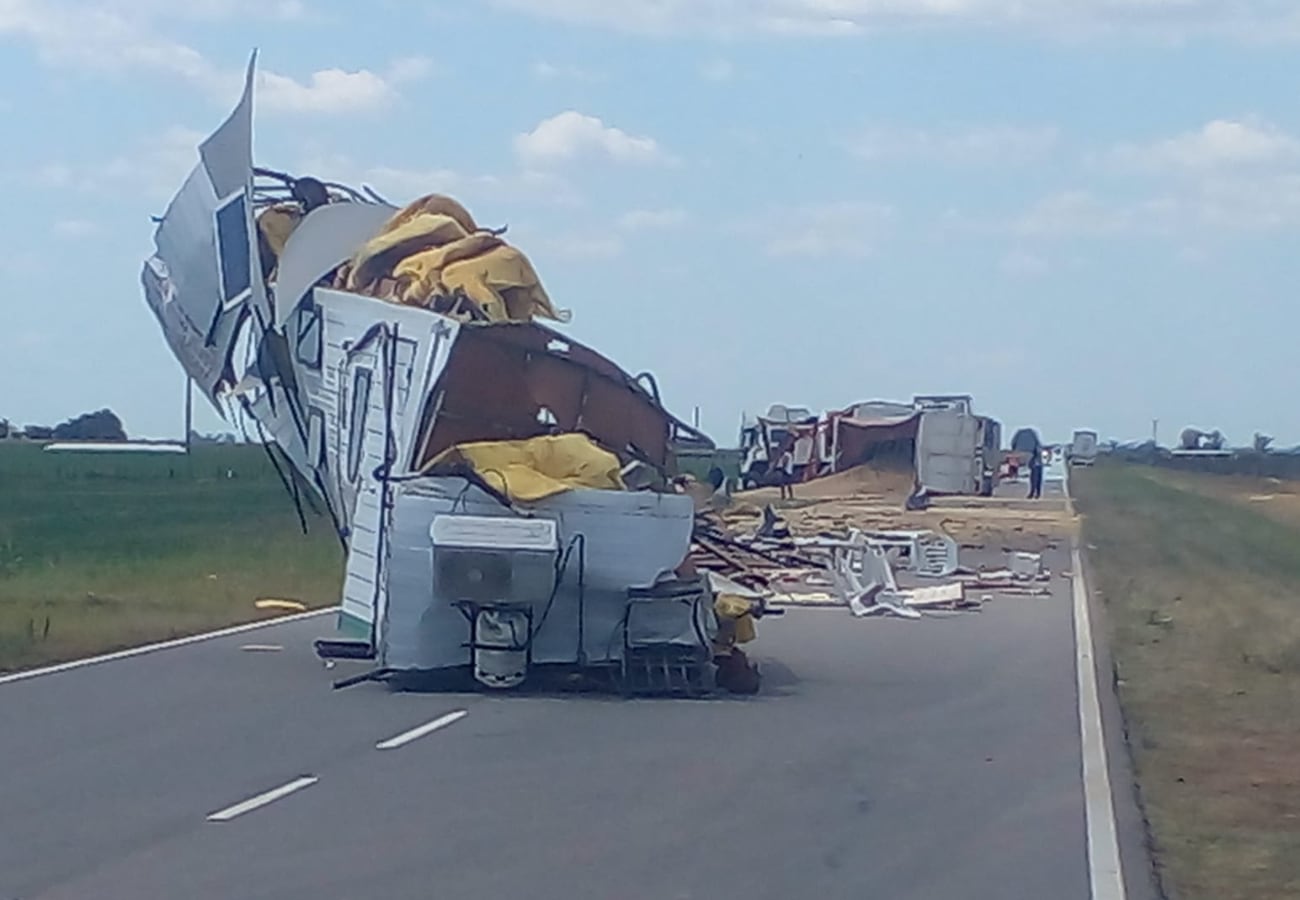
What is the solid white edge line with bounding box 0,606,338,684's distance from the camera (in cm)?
1827

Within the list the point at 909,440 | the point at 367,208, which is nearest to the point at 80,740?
the point at 367,208

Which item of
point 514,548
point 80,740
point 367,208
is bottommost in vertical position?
point 80,740

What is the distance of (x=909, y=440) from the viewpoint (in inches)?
2537

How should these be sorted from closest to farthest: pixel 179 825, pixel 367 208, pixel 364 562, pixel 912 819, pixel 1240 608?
pixel 179 825
pixel 912 819
pixel 364 562
pixel 367 208
pixel 1240 608

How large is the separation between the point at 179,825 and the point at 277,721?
4294 mm

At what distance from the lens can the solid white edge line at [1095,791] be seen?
10.5 m

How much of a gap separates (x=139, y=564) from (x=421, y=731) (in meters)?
20.0

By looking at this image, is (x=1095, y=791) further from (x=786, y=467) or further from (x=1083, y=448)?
(x=1083, y=448)

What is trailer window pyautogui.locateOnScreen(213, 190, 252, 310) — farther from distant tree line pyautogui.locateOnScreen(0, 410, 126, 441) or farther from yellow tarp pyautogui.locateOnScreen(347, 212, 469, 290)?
distant tree line pyautogui.locateOnScreen(0, 410, 126, 441)

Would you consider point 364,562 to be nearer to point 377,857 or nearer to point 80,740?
point 80,740

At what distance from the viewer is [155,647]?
68.0 ft

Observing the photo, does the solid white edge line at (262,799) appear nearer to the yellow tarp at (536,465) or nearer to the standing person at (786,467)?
the yellow tarp at (536,465)

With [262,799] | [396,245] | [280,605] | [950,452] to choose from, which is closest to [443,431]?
[396,245]

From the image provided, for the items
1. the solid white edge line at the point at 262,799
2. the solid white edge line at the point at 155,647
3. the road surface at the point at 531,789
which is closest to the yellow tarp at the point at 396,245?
the road surface at the point at 531,789
